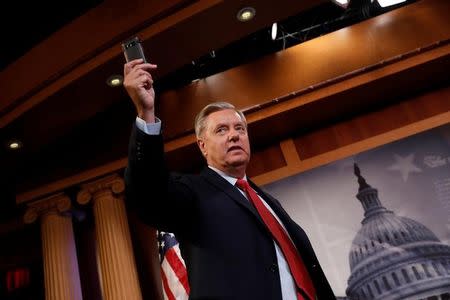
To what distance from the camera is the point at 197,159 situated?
4000 mm

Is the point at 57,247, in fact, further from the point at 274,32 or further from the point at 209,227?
the point at 209,227

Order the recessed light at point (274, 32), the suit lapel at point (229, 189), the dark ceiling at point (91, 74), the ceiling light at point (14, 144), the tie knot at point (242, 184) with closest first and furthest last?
the suit lapel at point (229, 189), the tie knot at point (242, 184), the dark ceiling at point (91, 74), the ceiling light at point (14, 144), the recessed light at point (274, 32)

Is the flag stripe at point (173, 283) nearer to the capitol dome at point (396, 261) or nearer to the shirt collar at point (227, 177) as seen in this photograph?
the capitol dome at point (396, 261)

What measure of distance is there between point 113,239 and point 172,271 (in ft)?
2.10

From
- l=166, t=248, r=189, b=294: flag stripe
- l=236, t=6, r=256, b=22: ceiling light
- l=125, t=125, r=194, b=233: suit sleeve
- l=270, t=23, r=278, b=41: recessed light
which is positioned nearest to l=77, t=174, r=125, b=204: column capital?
l=166, t=248, r=189, b=294: flag stripe

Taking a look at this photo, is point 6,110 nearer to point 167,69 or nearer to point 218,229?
point 167,69

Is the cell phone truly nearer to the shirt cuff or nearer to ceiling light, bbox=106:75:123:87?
the shirt cuff

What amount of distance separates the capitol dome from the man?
6.34 ft

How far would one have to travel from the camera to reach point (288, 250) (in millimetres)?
1343

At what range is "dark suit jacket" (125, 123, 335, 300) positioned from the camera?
1.19 m

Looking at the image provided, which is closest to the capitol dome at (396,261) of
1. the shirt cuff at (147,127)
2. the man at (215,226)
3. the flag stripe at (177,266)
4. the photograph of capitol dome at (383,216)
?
the photograph of capitol dome at (383,216)

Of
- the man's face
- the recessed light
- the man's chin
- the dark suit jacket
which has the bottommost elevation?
the dark suit jacket

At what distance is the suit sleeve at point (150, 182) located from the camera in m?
1.19

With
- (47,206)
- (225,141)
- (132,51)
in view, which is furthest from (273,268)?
(47,206)
